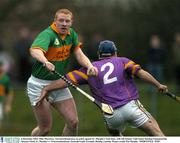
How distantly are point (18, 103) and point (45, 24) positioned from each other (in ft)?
29.2

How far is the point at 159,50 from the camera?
24406 mm

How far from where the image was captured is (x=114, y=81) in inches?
529

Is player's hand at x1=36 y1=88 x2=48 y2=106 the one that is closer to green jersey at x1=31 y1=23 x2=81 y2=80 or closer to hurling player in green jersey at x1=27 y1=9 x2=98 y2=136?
hurling player in green jersey at x1=27 y1=9 x2=98 y2=136

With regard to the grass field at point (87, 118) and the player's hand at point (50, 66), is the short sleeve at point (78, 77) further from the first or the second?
the grass field at point (87, 118)

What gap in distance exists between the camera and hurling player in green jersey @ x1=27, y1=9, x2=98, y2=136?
1409 centimetres

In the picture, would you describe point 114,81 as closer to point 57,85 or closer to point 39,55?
point 57,85

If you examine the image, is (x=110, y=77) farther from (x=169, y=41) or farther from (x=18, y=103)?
(x=169, y=41)

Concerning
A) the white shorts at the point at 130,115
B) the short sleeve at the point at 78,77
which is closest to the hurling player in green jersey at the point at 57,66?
the short sleeve at the point at 78,77

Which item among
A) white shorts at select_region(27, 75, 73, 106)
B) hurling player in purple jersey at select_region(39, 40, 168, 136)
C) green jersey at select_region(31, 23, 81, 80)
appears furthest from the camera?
white shorts at select_region(27, 75, 73, 106)

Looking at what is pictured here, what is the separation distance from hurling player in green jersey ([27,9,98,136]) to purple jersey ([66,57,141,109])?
47 centimetres

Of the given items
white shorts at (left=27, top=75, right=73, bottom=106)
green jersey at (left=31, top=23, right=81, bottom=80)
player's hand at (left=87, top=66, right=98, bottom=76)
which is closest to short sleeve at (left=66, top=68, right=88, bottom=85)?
player's hand at (left=87, top=66, right=98, bottom=76)

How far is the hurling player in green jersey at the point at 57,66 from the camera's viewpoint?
46.2ft

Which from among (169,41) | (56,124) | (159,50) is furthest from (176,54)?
(169,41)

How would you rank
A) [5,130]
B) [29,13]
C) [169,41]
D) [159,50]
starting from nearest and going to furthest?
[5,130], [159,50], [169,41], [29,13]
